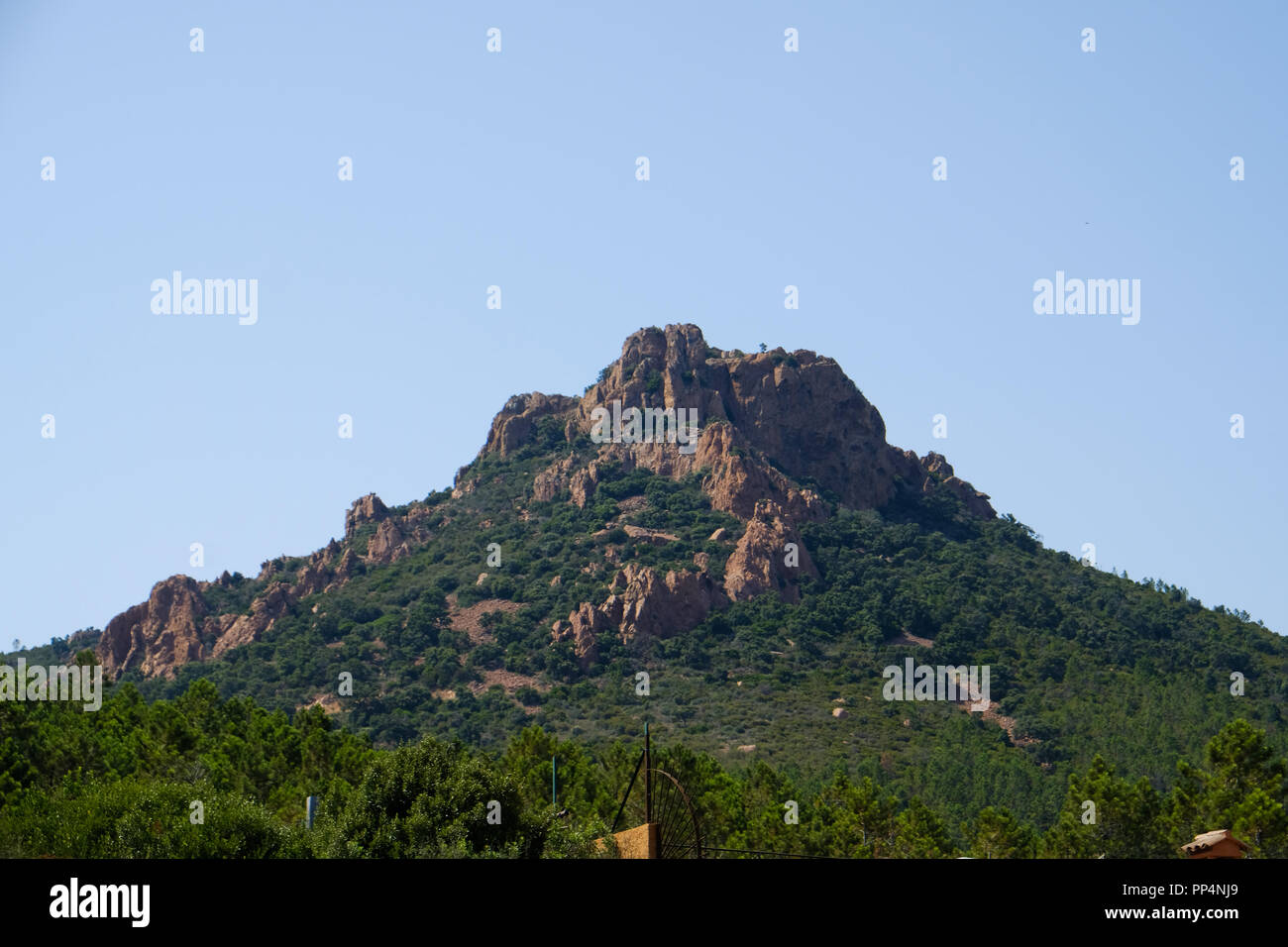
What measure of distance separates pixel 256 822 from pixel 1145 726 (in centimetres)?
6787

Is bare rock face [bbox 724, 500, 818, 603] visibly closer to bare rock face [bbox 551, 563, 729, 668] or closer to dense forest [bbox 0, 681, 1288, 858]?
bare rock face [bbox 551, 563, 729, 668]

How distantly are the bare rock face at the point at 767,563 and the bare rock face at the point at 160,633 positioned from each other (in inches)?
1825

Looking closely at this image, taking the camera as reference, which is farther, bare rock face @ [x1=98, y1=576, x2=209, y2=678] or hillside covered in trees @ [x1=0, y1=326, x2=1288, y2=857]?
bare rock face @ [x1=98, y1=576, x2=209, y2=678]

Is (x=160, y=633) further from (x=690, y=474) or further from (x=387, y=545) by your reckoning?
(x=690, y=474)

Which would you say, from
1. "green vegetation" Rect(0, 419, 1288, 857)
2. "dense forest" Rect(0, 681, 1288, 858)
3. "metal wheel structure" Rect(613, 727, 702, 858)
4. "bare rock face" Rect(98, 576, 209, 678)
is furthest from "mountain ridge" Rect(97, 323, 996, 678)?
"metal wheel structure" Rect(613, 727, 702, 858)

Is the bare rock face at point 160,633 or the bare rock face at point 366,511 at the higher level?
the bare rock face at point 366,511

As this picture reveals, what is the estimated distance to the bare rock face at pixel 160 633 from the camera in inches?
4491

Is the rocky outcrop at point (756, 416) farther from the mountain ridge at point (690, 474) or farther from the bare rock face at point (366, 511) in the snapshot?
the bare rock face at point (366, 511)

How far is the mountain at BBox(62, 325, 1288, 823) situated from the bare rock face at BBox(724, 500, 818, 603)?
0.23 meters

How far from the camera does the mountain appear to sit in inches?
3637

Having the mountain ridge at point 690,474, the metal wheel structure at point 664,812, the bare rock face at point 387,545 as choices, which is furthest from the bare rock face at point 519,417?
the metal wheel structure at point 664,812

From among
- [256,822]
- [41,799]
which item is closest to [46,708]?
[41,799]

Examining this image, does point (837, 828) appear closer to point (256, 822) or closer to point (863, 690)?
point (256, 822)
